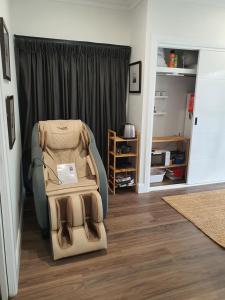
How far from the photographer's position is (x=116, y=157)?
11.0 feet

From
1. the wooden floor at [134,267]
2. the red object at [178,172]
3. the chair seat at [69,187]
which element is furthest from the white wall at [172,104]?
the chair seat at [69,187]

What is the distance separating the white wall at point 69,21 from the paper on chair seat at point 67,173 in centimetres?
175

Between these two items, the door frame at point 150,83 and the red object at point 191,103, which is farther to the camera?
the red object at point 191,103

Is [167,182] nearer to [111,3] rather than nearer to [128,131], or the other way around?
[128,131]

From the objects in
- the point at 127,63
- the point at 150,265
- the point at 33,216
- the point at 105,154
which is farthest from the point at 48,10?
the point at 150,265

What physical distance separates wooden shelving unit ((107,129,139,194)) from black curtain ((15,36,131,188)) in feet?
0.50

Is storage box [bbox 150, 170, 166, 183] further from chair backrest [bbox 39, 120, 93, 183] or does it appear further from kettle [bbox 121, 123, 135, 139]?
chair backrest [bbox 39, 120, 93, 183]

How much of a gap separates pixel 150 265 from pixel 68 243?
0.73 meters

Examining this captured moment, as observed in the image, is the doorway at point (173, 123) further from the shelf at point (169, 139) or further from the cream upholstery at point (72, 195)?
the cream upholstery at point (72, 195)

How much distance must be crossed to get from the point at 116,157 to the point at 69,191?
122cm

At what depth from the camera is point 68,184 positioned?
239 centimetres

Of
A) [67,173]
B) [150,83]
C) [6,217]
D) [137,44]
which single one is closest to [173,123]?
[150,83]

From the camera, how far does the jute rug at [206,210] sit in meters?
2.50

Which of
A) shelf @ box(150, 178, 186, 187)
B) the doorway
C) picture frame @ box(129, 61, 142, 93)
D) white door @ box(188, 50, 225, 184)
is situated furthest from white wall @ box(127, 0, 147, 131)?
shelf @ box(150, 178, 186, 187)
